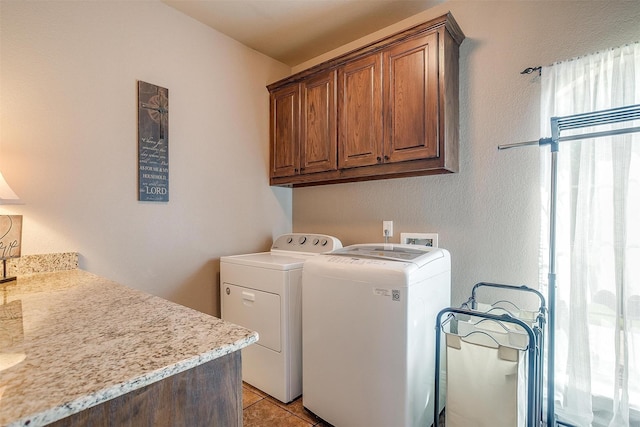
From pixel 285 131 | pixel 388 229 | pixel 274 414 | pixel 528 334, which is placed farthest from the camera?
pixel 285 131

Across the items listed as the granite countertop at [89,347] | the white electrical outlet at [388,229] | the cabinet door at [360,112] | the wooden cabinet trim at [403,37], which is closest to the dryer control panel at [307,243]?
the white electrical outlet at [388,229]

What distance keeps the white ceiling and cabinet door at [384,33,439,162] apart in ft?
1.35

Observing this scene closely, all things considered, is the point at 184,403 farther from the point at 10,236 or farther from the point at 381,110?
the point at 381,110

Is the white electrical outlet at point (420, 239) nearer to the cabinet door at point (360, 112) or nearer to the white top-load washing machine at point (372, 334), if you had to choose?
the white top-load washing machine at point (372, 334)

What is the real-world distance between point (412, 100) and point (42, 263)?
7.25 ft

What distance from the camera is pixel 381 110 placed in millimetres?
1946

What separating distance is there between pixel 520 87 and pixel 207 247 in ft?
7.54

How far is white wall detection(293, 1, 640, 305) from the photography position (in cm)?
158

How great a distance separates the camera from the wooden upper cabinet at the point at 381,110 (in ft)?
5.73

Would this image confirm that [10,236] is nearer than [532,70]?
Yes

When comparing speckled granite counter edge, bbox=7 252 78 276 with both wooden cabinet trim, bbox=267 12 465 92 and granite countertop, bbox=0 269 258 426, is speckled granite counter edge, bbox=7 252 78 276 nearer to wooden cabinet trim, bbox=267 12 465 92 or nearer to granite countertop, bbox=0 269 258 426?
granite countertop, bbox=0 269 258 426

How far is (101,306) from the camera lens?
3.05 ft

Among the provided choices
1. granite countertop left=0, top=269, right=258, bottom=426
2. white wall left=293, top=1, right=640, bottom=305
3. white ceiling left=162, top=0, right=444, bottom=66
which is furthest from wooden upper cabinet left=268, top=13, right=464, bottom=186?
granite countertop left=0, top=269, right=258, bottom=426

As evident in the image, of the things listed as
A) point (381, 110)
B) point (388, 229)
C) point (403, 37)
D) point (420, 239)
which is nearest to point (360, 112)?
point (381, 110)
